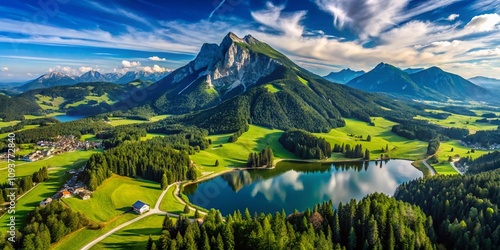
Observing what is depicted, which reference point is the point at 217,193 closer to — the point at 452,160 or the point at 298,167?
the point at 298,167

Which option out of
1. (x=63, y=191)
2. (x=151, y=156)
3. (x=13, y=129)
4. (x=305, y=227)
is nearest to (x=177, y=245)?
(x=305, y=227)

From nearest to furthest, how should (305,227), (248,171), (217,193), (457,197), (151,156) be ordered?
(305,227) < (457,197) < (217,193) < (151,156) < (248,171)

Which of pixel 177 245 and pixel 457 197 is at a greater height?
pixel 457 197

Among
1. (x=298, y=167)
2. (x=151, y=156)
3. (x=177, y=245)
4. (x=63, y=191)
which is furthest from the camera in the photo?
(x=298, y=167)

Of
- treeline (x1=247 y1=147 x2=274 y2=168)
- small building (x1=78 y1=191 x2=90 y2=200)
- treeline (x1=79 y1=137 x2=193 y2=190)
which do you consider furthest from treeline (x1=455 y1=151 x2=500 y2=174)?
small building (x1=78 y1=191 x2=90 y2=200)

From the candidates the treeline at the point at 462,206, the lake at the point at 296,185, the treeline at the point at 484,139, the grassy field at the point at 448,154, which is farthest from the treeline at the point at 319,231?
the treeline at the point at 484,139

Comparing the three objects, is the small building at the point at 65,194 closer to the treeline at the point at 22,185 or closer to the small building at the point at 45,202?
the small building at the point at 45,202

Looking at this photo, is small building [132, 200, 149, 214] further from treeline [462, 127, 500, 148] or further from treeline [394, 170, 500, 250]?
treeline [462, 127, 500, 148]
